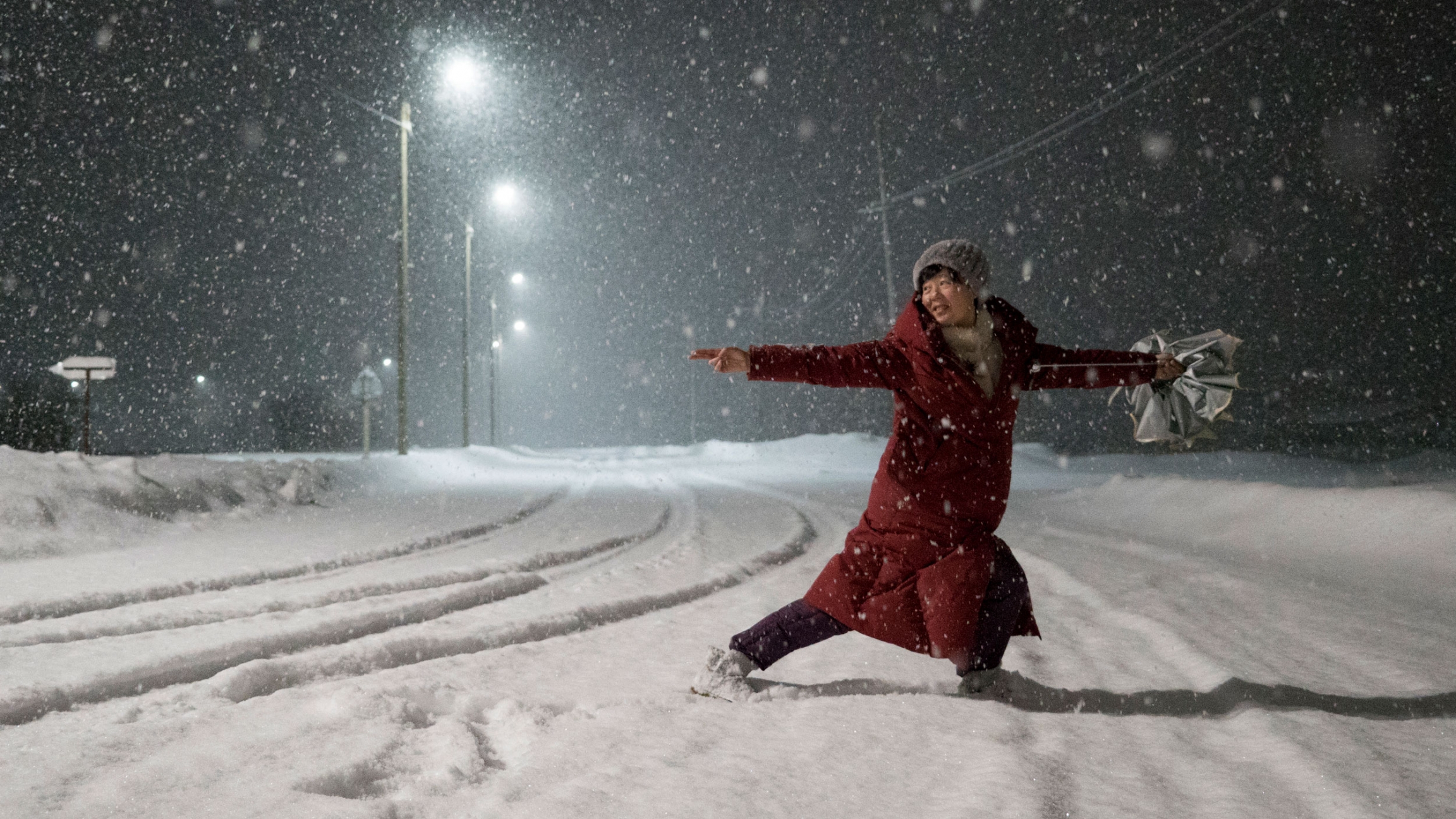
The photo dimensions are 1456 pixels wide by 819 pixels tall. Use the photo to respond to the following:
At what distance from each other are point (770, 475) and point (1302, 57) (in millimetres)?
13677

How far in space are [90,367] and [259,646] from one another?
17.0 m

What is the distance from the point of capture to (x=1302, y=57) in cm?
1409

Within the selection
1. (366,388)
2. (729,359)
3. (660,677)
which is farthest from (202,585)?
(366,388)

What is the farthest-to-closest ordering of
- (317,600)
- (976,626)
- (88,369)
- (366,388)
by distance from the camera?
1. (366,388)
2. (88,369)
3. (317,600)
4. (976,626)

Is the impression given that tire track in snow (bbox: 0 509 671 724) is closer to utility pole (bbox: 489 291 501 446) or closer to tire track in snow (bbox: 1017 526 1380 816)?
tire track in snow (bbox: 1017 526 1380 816)

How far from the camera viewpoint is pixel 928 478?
283 centimetres

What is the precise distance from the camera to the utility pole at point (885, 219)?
21438mm

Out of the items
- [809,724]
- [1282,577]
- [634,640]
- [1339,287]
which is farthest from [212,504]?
[1339,287]

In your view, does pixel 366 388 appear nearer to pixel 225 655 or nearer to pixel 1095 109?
pixel 225 655

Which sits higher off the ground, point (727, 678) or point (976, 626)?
point (976, 626)

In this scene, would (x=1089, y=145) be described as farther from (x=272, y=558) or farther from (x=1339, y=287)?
(x=272, y=558)

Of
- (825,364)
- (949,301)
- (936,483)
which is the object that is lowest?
(936,483)

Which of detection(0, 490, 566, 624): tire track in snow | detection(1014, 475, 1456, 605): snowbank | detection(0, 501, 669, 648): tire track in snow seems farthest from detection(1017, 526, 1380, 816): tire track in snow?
detection(0, 490, 566, 624): tire track in snow

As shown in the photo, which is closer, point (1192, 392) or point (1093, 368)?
point (1093, 368)
